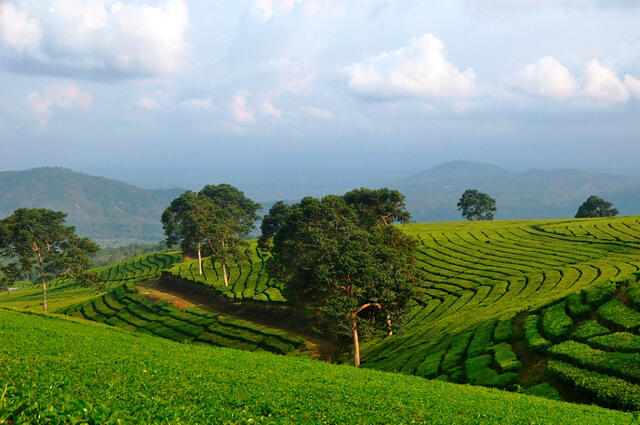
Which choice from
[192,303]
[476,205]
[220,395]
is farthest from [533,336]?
[476,205]

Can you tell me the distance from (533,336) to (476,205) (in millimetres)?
133352

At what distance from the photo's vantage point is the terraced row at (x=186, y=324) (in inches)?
2085

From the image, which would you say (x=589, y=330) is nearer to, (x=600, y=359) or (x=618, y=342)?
(x=618, y=342)

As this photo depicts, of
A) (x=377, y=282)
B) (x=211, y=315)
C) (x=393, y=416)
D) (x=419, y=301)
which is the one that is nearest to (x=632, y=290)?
(x=377, y=282)

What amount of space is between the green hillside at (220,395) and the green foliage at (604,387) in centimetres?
211

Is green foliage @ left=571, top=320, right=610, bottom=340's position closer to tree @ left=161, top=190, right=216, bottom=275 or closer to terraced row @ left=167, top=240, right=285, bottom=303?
terraced row @ left=167, top=240, right=285, bottom=303

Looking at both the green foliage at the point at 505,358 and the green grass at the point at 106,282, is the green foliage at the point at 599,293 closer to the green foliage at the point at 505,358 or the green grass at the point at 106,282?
the green foliage at the point at 505,358

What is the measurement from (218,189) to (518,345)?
110m

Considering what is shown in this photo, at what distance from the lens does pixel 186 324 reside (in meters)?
62.4

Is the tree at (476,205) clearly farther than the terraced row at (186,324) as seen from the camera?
Yes

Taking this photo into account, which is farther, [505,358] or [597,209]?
[597,209]

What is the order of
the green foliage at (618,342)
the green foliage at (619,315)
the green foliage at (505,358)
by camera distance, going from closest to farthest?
the green foliage at (618,342) < the green foliage at (619,315) < the green foliage at (505,358)

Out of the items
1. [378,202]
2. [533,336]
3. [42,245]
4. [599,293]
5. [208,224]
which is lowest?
[533,336]

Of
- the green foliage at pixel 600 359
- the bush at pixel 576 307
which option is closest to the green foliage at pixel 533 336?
the green foliage at pixel 600 359
